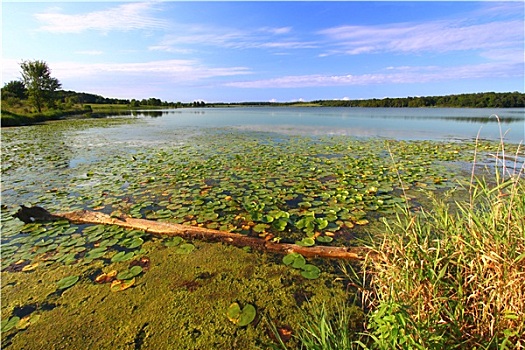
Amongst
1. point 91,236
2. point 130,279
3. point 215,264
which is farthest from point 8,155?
point 215,264

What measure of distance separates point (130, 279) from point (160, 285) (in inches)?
12.6

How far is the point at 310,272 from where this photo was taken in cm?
228

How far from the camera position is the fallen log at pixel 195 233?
2504 mm

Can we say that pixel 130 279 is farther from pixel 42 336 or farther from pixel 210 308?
pixel 210 308

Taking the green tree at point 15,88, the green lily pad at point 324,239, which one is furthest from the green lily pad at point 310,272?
the green tree at point 15,88

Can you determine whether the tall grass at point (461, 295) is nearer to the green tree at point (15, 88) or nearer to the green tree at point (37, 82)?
the green tree at point (37, 82)

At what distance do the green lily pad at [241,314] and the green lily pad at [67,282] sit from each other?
58.8 inches

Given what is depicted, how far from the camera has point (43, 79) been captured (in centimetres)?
2695

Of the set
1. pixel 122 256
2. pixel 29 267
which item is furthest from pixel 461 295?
pixel 29 267

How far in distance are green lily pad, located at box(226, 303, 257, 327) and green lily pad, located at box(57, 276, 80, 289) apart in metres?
1.49

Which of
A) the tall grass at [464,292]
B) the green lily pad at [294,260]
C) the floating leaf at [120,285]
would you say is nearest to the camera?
the tall grass at [464,292]

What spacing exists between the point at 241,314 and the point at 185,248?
1.14 metres

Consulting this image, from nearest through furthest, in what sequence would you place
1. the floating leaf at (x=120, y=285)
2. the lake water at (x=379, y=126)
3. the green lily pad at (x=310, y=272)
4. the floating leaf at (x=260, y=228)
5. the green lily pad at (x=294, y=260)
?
the floating leaf at (x=120, y=285), the green lily pad at (x=310, y=272), the green lily pad at (x=294, y=260), the floating leaf at (x=260, y=228), the lake water at (x=379, y=126)

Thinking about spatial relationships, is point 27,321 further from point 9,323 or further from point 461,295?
point 461,295
